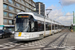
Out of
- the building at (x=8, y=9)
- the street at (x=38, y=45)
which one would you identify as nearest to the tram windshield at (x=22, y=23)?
the street at (x=38, y=45)

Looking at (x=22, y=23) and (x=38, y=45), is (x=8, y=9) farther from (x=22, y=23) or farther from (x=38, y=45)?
(x=38, y=45)

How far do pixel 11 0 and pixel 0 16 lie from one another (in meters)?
11.2

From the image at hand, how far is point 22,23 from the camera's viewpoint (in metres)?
12.5

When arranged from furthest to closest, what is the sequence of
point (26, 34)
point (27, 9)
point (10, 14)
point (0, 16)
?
point (27, 9)
point (10, 14)
point (0, 16)
point (26, 34)

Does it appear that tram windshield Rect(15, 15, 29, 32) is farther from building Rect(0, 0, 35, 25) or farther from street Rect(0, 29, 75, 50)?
building Rect(0, 0, 35, 25)

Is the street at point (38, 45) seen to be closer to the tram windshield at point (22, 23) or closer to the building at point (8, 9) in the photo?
the tram windshield at point (22, 23)

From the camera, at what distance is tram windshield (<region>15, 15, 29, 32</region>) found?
12.4 metres

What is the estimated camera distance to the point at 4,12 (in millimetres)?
46719

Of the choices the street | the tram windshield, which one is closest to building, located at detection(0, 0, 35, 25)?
the street

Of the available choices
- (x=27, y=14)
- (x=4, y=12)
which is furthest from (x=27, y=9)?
(x=27, y=14)

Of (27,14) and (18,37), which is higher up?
(27,14)

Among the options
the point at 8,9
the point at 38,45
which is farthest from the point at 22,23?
the point at 8,9

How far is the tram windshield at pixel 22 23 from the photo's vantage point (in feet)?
40.7

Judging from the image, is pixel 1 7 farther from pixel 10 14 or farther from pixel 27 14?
pixel 27 14
